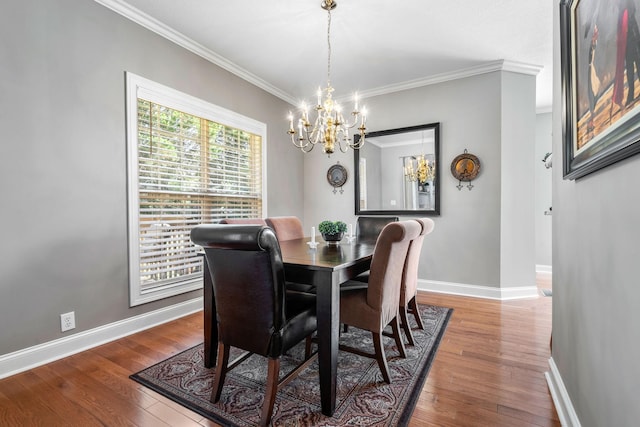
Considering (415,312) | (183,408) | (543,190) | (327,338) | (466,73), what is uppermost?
(466,73)

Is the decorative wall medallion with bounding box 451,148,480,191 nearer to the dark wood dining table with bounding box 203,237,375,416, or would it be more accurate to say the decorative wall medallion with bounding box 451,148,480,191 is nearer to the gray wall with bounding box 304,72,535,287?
the gray wall with bounding box 304,72,535,287

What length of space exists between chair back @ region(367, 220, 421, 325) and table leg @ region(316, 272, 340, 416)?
0.31 meters

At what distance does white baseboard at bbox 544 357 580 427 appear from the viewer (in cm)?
137

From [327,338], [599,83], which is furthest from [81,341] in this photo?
[599,83]

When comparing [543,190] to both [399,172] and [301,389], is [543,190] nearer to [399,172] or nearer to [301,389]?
[399,172]

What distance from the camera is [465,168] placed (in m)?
3.65

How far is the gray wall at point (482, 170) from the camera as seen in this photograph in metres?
3.51

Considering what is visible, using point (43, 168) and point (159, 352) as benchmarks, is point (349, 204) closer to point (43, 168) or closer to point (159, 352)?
point (159, 352)

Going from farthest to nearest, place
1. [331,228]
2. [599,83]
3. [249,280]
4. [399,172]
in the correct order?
[399,172]
[331,228]
[249,280]
[599,83]

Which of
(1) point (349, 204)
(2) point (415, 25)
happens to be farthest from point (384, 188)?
(2) point (415, 25)

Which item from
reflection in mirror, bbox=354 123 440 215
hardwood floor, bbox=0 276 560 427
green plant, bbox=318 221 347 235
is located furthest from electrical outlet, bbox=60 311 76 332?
reflection in mirror, bbox=354 123 440 215

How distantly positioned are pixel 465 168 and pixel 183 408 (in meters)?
3.62

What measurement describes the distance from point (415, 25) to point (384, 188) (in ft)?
6.46

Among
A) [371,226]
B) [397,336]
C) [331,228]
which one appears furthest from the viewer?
[371,226]
